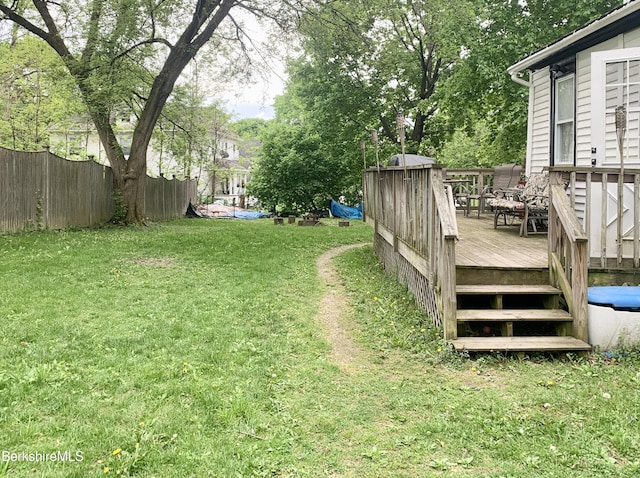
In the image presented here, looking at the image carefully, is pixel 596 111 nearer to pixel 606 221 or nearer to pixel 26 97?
pixel 606 221

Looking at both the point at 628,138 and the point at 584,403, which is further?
the point at 628,138

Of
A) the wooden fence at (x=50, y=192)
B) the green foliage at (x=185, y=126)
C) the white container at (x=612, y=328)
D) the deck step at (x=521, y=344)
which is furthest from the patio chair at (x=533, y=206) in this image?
the green foliage at (x=185, y=126)

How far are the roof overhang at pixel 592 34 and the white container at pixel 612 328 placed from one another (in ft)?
13.0

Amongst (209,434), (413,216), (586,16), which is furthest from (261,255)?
(586,16)

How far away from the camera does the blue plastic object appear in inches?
159

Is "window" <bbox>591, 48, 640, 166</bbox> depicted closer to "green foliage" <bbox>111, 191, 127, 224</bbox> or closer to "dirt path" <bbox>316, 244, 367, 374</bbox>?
"dirt path" <bbox>316, 244, 367, 374</bbox>

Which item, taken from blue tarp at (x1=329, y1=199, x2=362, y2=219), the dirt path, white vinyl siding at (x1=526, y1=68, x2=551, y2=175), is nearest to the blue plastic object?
the dirt path

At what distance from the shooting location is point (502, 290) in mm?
4578

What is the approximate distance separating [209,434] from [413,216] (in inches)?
136

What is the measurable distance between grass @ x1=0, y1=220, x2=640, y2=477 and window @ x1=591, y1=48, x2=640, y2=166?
10.7ft

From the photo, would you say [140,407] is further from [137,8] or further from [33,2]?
[33,2]

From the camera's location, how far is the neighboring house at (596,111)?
5.00m

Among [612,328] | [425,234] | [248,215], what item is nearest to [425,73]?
[248,215]

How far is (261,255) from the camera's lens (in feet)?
30.1
